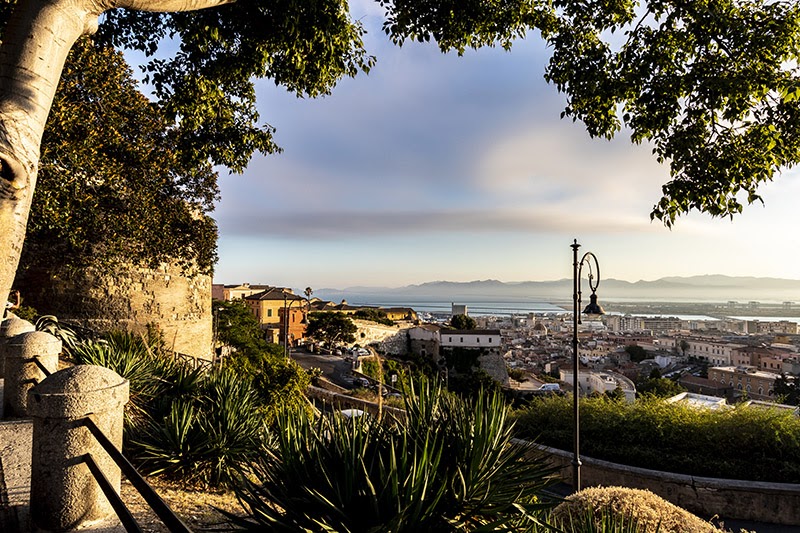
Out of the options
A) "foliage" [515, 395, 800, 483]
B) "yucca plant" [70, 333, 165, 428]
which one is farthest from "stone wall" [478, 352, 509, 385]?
"yucca plant" [70, 333, 165, 428]

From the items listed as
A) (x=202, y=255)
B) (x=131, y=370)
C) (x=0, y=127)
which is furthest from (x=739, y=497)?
(x=202, y=255)

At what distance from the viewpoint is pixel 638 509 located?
4.28 m

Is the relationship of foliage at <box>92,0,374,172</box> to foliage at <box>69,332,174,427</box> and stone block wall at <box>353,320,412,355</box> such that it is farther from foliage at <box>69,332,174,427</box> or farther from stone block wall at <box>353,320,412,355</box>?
stone block wall at <box>353,320,412,355</box>

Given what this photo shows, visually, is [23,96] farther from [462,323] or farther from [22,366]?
[462,323]

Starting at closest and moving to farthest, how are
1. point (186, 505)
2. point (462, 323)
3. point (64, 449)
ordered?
point (64, 449) → point (186, 505) → point (462, 323)

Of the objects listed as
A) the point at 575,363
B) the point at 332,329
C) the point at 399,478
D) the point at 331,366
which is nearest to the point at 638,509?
the point at 399,478

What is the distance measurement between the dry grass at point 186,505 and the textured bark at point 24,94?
79.7 inches

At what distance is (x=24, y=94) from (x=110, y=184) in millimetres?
8182

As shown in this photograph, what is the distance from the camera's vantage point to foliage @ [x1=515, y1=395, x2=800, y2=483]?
9.25 meters

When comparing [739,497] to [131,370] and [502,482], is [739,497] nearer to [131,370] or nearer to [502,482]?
[502,482]

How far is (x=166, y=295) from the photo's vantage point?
46.5 ft

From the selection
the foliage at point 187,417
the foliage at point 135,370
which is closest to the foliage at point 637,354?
the foliage at point 187,417

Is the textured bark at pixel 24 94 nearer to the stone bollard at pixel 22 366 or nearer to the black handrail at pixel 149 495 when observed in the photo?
the black handrail at pixel 149 495

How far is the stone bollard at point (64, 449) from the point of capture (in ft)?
8.98
